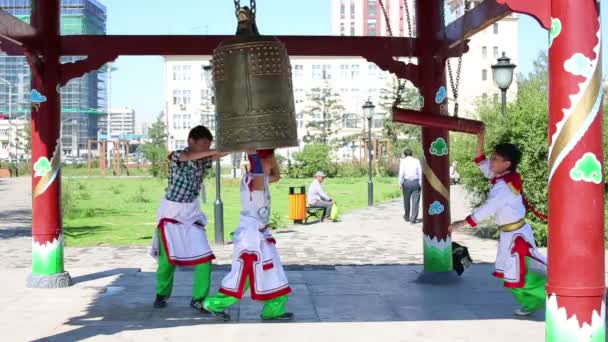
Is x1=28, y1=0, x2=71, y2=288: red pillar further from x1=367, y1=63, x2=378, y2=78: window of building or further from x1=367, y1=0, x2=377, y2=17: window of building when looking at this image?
x1=367, y1=0, x2=377, y2=17: window of building

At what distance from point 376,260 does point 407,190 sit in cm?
789

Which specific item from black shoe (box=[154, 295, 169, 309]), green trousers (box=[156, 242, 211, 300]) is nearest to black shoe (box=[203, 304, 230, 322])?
green trousers (box=[156, 242, 211, 300])

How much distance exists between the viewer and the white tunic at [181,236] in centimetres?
863

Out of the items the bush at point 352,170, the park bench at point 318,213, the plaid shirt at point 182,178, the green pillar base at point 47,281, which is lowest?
the green pillar base at point 47,281

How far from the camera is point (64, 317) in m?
8.39

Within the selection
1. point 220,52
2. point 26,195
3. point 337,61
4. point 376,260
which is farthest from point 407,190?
point 337,61

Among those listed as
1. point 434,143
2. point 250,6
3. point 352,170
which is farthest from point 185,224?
point 352,170

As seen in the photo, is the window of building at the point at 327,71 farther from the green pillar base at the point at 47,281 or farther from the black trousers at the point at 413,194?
the green pillar base at the point at 47,281

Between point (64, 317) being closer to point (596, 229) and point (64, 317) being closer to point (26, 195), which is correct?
point (596, 229)

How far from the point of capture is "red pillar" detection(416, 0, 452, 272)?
10.5 metres

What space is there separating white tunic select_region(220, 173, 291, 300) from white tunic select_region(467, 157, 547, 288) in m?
2.04

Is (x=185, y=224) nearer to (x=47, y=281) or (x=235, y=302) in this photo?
(x=235, y=302)

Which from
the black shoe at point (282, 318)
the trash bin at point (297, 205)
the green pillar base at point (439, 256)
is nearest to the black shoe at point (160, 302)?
the black shoe at point (282, 318)

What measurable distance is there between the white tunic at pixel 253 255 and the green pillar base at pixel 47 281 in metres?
3.16
